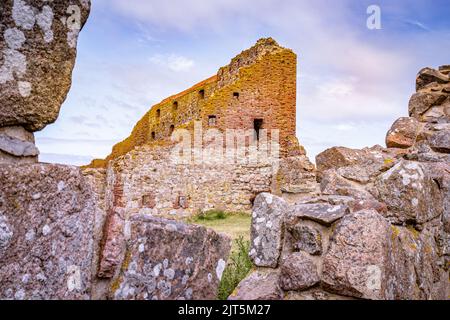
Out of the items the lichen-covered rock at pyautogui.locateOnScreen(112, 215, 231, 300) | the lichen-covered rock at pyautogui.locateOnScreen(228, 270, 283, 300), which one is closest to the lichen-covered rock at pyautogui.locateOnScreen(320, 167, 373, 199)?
the lichen-covered rock at pyautogui.locateOnScreen(228, 270, 283, 300)

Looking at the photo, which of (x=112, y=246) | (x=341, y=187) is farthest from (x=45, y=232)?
(x=341, y=187)

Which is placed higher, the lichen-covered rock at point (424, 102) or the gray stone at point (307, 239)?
the lichen-covered rock at point (424, 102)

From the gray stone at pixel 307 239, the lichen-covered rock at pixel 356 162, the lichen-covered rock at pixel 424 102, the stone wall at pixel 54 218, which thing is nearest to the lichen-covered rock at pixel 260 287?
the gray stone at pixel 307 239

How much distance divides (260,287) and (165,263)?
3.05 feet

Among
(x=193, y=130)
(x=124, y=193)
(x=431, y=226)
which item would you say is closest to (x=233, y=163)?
(x=193, y=130)

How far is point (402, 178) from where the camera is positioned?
2951 millimetres

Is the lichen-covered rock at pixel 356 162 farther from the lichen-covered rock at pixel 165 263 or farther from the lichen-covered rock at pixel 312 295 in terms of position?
the lichen-covered rock at pixel 165 263

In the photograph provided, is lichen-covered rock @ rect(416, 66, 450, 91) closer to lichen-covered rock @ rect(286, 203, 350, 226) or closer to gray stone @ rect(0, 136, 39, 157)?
lichen-covered rock @ rect(286, 203, 350, 226)

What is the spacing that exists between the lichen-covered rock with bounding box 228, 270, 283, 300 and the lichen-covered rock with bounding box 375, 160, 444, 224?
1.07 m

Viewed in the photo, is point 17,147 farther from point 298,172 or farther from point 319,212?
point 298,172

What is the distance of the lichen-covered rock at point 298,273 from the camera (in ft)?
7.51

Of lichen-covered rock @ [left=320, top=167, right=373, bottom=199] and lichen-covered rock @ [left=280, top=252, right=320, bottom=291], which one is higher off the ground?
lichen-covered rock @ [left=320, top=167, right=373, bottom=199]

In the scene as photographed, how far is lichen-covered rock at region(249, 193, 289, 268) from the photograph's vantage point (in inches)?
99.7

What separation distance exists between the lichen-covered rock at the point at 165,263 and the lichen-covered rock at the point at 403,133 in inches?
155
